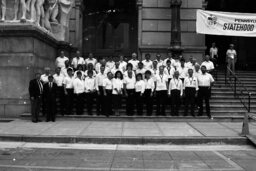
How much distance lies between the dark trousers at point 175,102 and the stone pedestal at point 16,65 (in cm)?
559

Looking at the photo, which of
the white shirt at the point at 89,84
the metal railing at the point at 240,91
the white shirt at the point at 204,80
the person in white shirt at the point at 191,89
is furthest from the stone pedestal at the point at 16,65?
the metal railing at the point at 240,91

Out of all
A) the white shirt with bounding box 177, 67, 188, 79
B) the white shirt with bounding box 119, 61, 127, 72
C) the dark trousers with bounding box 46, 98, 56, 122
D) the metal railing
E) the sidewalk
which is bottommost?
the sidewalk

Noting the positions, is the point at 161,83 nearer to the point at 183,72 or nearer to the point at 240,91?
the point at 183,72

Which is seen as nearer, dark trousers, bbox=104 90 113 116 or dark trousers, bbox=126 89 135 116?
dark trousers, bbox=104 90 113 116

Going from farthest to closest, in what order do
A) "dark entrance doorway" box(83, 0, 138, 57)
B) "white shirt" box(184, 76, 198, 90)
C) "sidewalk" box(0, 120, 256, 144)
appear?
"dark entrance doorway" box(83, 0, 138, 57)
"white shirt" box(184, 76, 198, 90)
"sidewalk" box(0, 120, 256, 144)

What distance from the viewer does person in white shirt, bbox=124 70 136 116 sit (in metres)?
14.8

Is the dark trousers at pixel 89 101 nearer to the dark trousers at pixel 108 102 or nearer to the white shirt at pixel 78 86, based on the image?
the white shirt at pixel 78 86

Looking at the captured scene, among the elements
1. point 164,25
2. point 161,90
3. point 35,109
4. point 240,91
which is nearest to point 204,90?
point 161,90

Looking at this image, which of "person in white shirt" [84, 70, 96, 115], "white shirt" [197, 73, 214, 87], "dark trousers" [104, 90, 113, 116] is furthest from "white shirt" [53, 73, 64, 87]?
"white shirt" [197, 73, 214, 87]

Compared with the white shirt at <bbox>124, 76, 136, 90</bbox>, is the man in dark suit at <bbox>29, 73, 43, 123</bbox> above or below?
below

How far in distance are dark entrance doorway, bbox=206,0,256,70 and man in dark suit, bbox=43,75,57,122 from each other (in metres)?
14.6

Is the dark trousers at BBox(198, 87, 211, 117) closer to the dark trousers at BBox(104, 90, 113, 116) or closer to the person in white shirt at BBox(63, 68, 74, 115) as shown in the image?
the dark trousers at BBox(104, 90, 113, 116)

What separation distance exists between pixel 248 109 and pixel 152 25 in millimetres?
7659

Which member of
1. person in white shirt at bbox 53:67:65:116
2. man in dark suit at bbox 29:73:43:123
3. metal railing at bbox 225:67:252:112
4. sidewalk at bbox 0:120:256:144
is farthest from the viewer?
metal railing at bbox 225:67:252:112
